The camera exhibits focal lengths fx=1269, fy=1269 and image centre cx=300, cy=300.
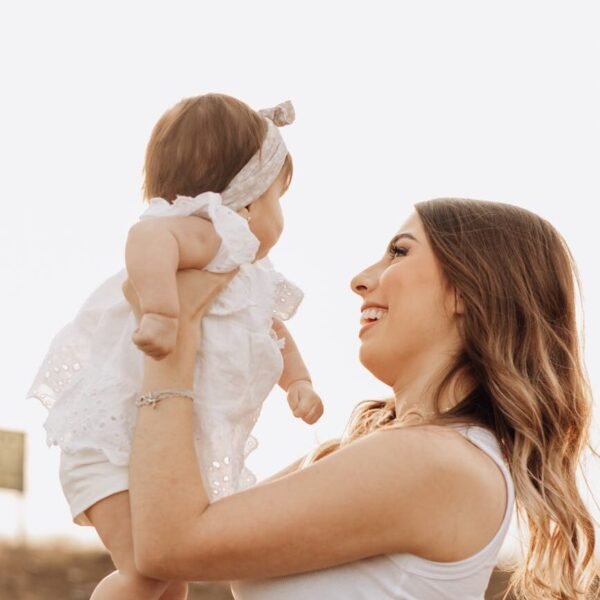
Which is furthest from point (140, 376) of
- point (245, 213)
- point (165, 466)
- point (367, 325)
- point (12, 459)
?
point (12, 459)

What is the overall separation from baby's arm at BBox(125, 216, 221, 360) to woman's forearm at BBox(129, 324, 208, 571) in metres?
0.09

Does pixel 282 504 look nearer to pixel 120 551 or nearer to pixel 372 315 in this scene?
pixel 120 551

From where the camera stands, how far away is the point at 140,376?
2.78m

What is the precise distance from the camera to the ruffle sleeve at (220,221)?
107 inches

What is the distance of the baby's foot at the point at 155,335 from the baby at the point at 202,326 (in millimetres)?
29

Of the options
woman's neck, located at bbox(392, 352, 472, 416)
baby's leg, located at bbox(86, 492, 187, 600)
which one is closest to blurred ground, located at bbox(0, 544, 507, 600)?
woman's neck, located at bbox(392, 352, 472, 416)

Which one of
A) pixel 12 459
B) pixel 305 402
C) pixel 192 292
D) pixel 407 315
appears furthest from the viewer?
pixel 12 459

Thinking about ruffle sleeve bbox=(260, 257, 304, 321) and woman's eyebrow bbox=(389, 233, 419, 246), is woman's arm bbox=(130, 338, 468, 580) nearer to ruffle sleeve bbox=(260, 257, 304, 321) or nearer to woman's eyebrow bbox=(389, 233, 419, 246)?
ruffle sleeve bbox=(260, 257, 304, 321)

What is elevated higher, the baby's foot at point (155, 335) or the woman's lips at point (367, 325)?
the baby's foot at point (155, 335)

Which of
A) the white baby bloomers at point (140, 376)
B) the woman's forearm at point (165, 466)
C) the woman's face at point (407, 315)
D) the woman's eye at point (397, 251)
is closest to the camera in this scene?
the woman's forearm at point (165, 466)

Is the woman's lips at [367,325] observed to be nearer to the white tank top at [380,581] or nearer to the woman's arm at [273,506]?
the woman's arm at [273,506]

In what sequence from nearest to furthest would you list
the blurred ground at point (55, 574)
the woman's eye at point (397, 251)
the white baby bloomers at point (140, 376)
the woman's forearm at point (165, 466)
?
the woman's forearm at point (165, 466) → the white baby bloomers at point (140, 376) → the woman's eye at point (397, 251) → the blurred ground at point (55, 574)

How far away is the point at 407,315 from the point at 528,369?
34 centimetres

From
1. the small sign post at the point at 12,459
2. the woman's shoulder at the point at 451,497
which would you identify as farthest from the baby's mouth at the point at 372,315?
the small sign post at the point at 12,459
